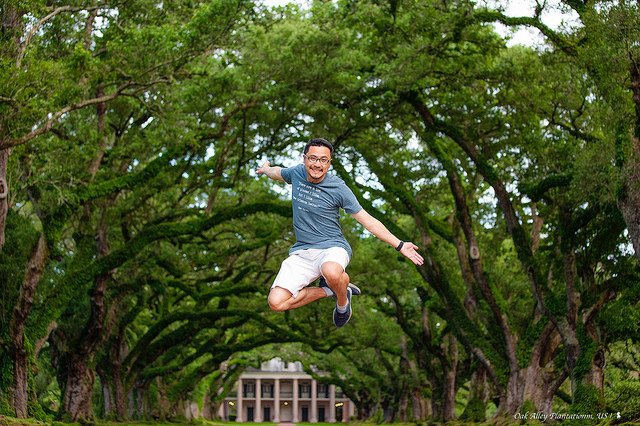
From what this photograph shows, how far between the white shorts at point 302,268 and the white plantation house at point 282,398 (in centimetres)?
11998

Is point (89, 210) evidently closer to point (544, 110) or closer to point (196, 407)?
point (544, 110)

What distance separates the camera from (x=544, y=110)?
65.9 feet

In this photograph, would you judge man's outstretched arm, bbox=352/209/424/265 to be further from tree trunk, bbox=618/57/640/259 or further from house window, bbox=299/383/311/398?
house window, bbox=299/383/311/398

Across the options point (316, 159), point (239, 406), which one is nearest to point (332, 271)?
point (316, 159)

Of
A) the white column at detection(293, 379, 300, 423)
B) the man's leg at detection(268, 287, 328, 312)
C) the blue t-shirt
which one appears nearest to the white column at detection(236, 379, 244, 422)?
the white column at detection(293, 379, 300, 423)

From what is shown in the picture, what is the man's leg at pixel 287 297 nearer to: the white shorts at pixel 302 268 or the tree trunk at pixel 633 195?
the white shorts at pixel 302 268

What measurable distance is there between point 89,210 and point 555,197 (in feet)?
40.7

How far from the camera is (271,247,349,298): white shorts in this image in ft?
24.2

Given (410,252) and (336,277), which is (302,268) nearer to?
(336,277)

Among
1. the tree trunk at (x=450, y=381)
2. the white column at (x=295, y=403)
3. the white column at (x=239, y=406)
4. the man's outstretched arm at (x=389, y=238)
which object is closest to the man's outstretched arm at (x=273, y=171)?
the man's outstretched arm at (x=389, y=238)

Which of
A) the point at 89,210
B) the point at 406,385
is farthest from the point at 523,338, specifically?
the point at 406,385

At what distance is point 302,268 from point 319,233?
1.13 feet

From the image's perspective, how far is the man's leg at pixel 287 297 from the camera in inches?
289

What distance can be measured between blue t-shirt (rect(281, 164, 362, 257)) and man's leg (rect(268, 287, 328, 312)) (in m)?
0.40
